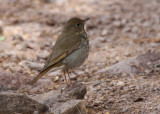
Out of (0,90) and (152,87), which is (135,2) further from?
(0,90)

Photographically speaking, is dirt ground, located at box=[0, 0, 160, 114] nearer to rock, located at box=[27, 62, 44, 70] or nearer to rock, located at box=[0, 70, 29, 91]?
rock, located at box=[27, 62, 44, 70]

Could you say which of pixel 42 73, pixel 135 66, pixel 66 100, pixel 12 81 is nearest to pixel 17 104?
pixel 66 100

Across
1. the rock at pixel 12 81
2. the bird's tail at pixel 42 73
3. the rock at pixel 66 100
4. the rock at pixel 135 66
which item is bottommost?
the rock at pixel 135 66

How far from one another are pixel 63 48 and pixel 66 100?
125cm

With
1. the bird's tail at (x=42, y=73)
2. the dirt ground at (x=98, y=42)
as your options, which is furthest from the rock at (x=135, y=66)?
the bird's tail at (x=42, y=73)

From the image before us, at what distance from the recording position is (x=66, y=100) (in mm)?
4316

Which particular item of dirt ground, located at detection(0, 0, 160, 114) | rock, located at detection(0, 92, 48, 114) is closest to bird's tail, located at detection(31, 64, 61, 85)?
dirt ground, located at detection(0, 0, 160, 114)

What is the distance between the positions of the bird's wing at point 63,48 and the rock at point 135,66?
45.4 inches

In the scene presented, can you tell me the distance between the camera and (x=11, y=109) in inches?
160

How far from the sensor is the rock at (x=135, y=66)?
6.24 metres

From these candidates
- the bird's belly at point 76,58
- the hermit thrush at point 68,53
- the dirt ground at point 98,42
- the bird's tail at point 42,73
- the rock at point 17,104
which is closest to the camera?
the rock at point 17,104

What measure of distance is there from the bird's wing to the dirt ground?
623 mm

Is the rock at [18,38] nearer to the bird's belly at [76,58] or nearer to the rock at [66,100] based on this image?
the bird's belly at [76,58]

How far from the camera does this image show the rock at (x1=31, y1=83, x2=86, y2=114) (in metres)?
4.12
